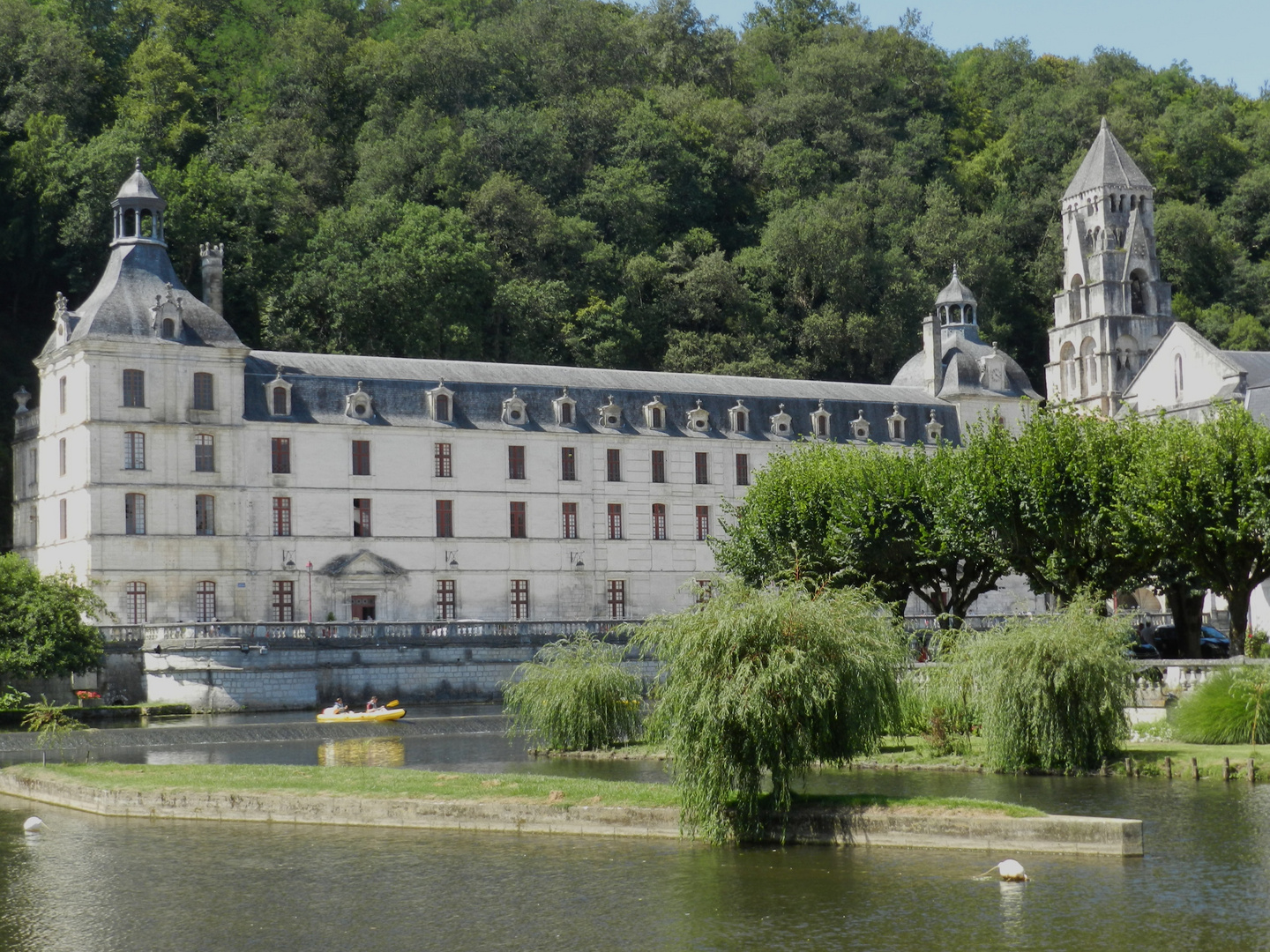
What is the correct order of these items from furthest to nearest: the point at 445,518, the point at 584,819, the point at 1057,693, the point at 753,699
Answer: the point at 445,518
the point at 1057,693
the point at 584,819
the point at 753,699

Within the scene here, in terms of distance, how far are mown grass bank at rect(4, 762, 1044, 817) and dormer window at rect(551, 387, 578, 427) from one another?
34.4m

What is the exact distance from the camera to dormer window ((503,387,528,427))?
63812 mm

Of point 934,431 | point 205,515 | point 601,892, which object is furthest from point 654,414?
point 601,892

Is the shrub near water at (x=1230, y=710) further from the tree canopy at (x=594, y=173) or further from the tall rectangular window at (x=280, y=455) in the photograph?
the tree canopy at (x=594, y=173)

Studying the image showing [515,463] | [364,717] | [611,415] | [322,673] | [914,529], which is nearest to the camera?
[364,717]

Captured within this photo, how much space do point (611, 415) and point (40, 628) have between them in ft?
83.1

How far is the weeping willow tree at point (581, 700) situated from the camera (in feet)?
115

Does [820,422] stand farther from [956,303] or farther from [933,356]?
[956,303]

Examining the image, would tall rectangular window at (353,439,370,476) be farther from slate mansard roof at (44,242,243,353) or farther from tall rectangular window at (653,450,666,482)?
tall rectangular window at (653,450,666,482)

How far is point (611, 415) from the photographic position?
65812 mm

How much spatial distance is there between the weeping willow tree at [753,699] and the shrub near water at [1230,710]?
35.7 feet

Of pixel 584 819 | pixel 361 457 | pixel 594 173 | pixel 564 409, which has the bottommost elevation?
pixel 584 819

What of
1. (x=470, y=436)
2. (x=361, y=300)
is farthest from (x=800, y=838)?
(x=361, y=300)

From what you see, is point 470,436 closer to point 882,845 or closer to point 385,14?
point 882,845
